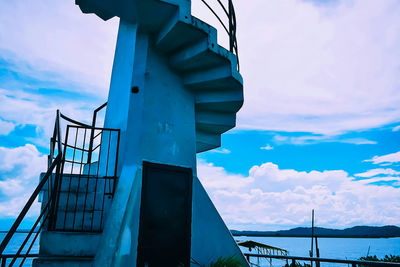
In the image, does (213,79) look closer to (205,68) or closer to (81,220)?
(205,68)

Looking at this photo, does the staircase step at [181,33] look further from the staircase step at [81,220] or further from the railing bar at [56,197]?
the staircase step at [81,220]

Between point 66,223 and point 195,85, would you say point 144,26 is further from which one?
point 66,223

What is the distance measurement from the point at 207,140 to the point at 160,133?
8.93 ft

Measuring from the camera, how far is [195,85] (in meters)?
6.15

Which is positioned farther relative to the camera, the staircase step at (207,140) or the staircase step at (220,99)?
the staircase step at (207,140)

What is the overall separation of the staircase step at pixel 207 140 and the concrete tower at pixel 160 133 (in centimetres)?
158

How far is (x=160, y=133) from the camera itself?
5.37 metres

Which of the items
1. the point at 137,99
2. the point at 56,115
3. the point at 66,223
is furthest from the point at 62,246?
the point at 137,99

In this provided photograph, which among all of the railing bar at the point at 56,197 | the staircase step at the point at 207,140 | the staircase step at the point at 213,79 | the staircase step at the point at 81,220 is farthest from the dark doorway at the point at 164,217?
the staircase step at the point at 207,140

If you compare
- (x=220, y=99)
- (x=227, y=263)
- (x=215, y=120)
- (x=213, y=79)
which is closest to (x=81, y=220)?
(x=227, y=263)

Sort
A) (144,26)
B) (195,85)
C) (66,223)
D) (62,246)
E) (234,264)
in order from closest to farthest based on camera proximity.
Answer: (62,246) < (66,223) < (234,264) < (144,26) < (195,85)

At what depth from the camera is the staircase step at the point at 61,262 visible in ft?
12.3

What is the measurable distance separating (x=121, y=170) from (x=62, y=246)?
4.55ft

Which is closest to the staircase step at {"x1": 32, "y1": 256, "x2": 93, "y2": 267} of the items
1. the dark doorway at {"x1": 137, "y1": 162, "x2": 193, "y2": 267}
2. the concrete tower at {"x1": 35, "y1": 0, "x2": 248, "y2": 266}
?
the concrete tower at {"x1": 35, "y1": 0, "x2": 248, "y2": 266}
